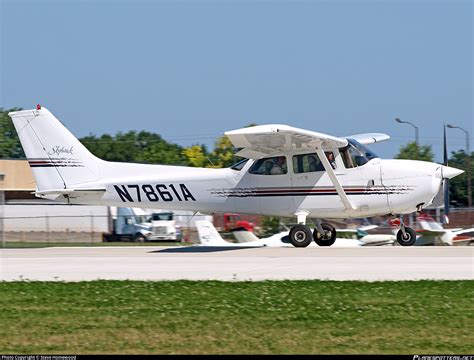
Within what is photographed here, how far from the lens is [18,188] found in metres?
64.4

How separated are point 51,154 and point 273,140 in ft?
20.4

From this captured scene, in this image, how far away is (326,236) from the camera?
2244cm

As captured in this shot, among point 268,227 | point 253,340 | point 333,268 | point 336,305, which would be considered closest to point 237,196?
point 333,268

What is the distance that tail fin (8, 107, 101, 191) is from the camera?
22.5m

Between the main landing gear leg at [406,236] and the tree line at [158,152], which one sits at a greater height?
the tree line at [158,152]

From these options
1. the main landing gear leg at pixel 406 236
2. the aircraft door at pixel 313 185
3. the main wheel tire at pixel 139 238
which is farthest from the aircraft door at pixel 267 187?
the main wheel tire at pixel 139 238

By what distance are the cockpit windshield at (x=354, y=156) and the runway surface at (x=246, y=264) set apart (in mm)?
2211

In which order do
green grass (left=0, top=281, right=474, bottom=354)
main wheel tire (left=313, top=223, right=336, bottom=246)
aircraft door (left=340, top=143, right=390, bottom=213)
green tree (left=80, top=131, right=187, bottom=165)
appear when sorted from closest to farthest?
green grass (left=0, top=281, right=474, bottom=354), aircraft door (left=340, top=143, right=390, bottom=213), main wheel tire (left=313, top=223, right=336, bottom=246), green tree (left=80, top=131, right=187, bottom=165)

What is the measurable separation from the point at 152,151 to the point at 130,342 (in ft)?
294

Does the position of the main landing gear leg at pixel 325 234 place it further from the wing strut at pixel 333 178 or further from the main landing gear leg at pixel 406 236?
the main landing gear leg at pixel 406 236

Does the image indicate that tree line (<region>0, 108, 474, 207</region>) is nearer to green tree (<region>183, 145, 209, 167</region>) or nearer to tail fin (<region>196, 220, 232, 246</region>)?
green tree (<region>183, 145, 209, 167</region>)

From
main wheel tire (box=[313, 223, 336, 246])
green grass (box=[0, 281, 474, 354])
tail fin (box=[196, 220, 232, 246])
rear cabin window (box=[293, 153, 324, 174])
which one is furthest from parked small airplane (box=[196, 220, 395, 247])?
green grass (box=[0, 281, 474, 354])

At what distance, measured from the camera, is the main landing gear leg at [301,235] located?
21.3 m

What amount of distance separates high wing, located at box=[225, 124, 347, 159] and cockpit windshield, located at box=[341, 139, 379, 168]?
31 centimetres
